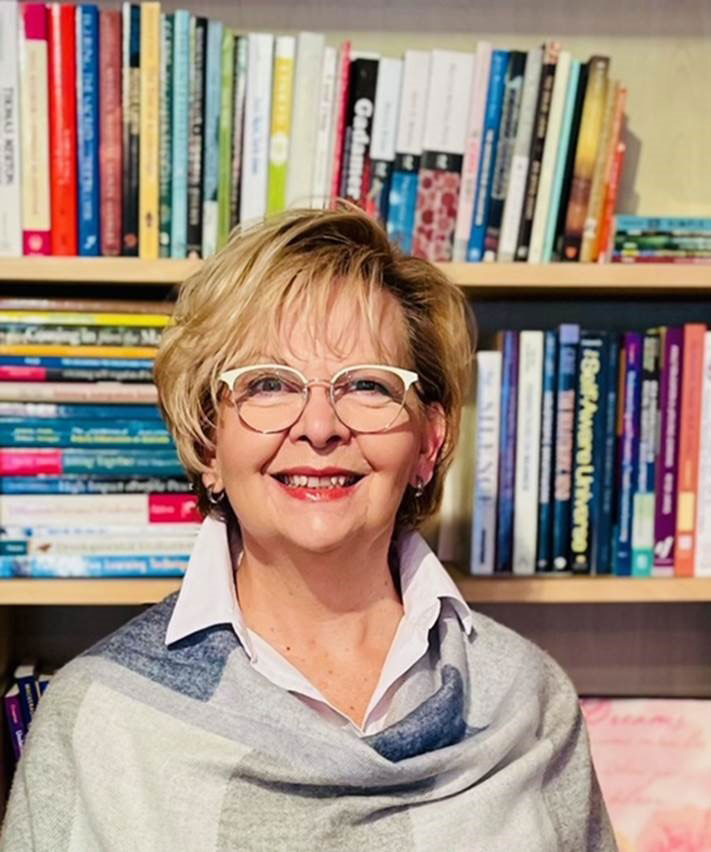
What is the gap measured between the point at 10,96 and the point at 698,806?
4.20ft

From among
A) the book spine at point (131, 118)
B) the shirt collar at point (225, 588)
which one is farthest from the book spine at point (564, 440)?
the book spine at point (131, 118)

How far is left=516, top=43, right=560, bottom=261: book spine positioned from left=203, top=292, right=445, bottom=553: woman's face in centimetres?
32

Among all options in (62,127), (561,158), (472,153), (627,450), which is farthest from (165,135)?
(627,450)

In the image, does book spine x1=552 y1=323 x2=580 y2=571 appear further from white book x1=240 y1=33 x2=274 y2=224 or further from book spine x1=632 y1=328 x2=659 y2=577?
white book x1=240 y1=33 x2=274 y2=224

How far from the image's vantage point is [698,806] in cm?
157

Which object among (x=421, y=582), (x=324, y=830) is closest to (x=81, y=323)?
(x=421, y=582)

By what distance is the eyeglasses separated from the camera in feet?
3.62

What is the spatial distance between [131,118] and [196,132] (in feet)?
0.25

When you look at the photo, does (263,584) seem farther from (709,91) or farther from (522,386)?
(709,91)

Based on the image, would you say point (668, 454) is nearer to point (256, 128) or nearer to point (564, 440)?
point (564, 440)

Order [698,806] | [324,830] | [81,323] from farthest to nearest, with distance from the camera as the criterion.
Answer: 1. [698,806]
2. [81,323]
3. [324,830]

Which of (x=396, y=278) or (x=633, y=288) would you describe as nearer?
(x=396, y=278)

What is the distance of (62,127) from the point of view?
1.34 m

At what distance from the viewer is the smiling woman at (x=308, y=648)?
1.06 meters
